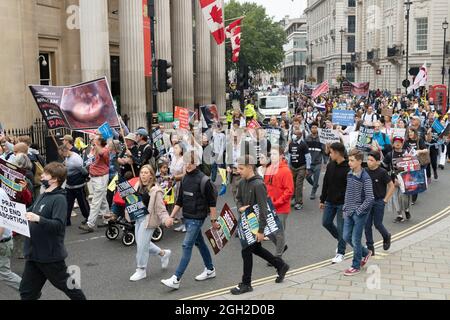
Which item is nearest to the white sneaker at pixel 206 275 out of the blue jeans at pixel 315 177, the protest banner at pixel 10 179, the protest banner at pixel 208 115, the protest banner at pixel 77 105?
the protest banner at pixel 10 179

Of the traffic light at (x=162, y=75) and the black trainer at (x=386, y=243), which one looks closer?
the black trainer at (x=386, y=243)

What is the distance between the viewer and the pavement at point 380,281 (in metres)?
7.03

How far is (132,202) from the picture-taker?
8203 millimetres

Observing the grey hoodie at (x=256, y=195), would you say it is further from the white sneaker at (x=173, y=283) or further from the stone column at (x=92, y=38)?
the stone column at (x=92, y=38)

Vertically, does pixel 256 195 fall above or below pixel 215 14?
below

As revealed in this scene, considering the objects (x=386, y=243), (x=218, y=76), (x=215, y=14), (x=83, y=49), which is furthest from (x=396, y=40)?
(x=386, y=243)

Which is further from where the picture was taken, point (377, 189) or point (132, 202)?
point (377, 189)

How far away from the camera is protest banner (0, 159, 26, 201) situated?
7.51 metres

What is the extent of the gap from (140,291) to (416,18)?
60.0m

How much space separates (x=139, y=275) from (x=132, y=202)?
3.32 feet

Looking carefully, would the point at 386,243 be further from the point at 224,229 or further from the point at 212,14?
the point at 212,14

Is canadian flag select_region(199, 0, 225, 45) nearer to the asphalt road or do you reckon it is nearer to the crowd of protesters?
the crowd of protesters

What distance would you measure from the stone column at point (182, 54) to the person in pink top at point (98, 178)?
672 inches

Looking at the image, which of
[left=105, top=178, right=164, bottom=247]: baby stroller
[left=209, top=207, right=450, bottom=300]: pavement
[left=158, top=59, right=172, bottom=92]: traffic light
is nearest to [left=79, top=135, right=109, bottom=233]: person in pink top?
[left=105, top=178, right=164, bottom=247]: baby stroller
